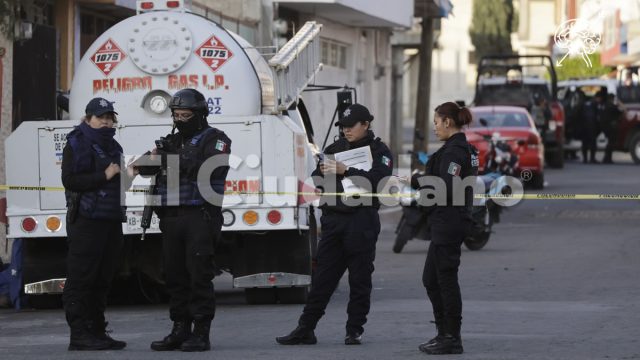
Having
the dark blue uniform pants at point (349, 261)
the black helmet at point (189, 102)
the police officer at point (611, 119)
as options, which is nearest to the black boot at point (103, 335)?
the dark blue uniform pants at point (349, 261)

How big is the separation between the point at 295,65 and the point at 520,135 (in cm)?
1535

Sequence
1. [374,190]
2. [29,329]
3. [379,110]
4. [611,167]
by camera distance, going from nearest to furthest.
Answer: [374,190], [29,329], [611,167], [379,110]

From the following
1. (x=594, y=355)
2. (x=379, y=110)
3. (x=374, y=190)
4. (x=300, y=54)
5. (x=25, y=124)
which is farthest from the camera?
(x=379, y=110)

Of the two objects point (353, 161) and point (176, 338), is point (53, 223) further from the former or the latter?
point (353, 161)

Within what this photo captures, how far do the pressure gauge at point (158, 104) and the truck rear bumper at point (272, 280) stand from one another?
64.3 inches

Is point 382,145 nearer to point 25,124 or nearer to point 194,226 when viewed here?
point 194,226

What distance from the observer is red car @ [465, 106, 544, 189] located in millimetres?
29422

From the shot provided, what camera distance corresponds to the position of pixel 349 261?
10.7m

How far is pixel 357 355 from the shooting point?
32.7 feet

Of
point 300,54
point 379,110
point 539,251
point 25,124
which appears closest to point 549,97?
point 379,110

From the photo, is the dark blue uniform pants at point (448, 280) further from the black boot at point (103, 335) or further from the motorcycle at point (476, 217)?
the motorcycle at point (476, 217)

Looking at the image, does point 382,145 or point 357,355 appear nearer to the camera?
point 357,355

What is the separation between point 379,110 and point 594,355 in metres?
33.7

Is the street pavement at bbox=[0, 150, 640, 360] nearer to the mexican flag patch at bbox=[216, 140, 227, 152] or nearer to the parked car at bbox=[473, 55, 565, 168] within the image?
the mexican flag patch at bbox=[216, 140, 227, 152]
